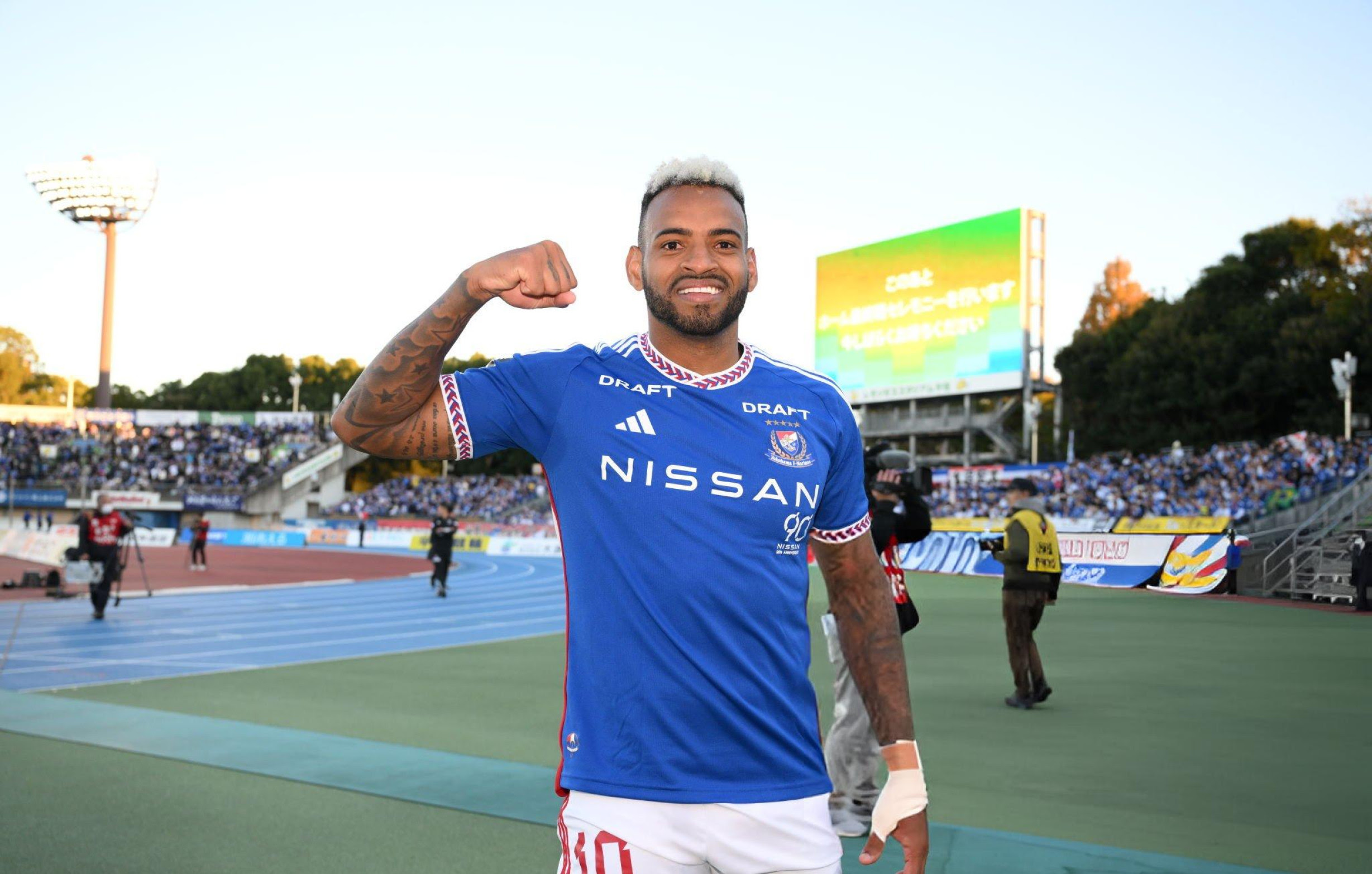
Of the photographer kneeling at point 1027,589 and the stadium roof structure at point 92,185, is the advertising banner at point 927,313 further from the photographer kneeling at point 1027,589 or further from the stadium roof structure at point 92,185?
the stadium roof structure at point 92,185

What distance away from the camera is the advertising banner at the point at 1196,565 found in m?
21.1

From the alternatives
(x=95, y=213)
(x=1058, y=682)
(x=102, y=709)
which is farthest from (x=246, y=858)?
(x=95, y=213)

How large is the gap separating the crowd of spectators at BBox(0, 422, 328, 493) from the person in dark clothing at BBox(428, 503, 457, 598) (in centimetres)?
4670

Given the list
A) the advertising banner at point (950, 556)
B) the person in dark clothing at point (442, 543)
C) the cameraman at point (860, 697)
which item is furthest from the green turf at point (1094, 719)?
the advertising banner at point (950, 556)

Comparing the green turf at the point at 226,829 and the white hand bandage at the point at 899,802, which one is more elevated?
the white hand bandage at the point at 899,802

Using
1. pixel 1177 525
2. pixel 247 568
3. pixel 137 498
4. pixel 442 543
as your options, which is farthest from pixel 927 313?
pixel 137 498

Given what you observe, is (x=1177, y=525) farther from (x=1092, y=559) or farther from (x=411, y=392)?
(x=411, y=392)

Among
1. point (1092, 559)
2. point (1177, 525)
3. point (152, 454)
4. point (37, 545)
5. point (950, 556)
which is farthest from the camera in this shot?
point (152, 454)

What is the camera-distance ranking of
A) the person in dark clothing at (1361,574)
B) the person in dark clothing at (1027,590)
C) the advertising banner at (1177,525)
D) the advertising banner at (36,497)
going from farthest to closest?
1. the advertising banner at (36,497)
2. the advertising banner at (1177,525)
3. the person in dark clothing at (1361,574)
4. the person in dark clothing at (1027,590)

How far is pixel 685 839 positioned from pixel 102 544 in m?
18.0

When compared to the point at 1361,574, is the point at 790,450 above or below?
above

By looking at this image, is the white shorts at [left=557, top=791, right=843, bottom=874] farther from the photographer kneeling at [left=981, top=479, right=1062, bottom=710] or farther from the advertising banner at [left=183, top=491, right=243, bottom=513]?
the advertising banner at [left=183, top=491, right=243, bottom=513]

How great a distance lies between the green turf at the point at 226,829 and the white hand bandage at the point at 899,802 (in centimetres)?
321

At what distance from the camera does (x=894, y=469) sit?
6.91 m
